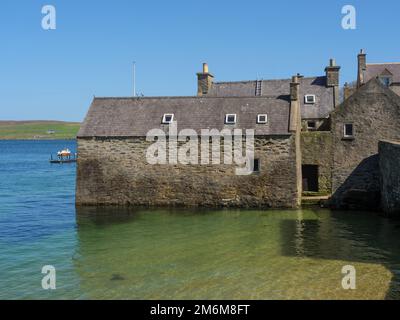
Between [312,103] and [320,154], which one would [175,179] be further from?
[312,103]

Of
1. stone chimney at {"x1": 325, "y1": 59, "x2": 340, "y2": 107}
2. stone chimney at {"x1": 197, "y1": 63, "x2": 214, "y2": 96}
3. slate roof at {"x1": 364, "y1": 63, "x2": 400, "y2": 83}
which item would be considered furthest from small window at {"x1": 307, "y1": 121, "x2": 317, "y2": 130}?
slate roof at {"x1": 364, "y1": 63, "x2": 400, "y2": 83}

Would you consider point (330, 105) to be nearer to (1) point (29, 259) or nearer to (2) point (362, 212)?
(2) point (362, 212)

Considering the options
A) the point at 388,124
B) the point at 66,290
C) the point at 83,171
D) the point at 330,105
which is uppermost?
the point at 330,105

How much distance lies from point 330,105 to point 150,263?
23598 mm

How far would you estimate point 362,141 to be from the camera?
1014 inches

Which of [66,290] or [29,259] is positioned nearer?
[66,290]

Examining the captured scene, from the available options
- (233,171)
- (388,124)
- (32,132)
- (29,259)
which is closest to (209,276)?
(29,259)

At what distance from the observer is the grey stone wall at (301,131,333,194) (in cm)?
2616

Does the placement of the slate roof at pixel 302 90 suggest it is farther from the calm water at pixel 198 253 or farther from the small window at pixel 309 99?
the calm water at pixel 198 253

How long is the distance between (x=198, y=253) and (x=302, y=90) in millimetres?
23025

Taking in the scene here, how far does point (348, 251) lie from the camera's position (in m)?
16.9

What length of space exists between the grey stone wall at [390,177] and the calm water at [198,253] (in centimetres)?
98

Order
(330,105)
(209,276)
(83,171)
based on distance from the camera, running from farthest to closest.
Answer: (330,105) → (83,171) → (209,276)

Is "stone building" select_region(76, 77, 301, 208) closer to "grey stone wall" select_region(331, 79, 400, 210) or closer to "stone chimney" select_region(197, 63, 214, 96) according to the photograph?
"grey stone wall" select_region(331, 79, 400, 210)
